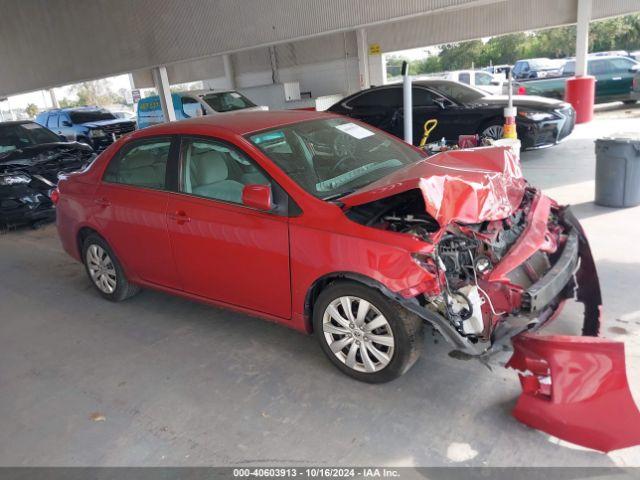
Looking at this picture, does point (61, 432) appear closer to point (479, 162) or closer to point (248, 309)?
point (248, 309)

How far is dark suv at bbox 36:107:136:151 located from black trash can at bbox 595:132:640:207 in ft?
42.4

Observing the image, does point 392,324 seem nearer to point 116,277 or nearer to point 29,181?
point 116,277

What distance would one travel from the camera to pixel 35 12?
1731 cm

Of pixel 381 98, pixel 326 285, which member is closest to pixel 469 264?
pixel 326 285

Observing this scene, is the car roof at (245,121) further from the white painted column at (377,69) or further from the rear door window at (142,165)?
the white painted column at (377,69)

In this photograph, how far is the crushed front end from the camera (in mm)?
2506

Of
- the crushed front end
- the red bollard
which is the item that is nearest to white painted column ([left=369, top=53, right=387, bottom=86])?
the red bollard

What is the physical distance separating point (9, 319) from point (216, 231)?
250cm

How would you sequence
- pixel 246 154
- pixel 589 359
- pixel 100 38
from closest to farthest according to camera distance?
1. pixel 589 359
2. pixel 246 154
3. pixel 100 38

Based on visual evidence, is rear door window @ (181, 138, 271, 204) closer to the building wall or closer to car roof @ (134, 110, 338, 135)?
car roof @ (134, 110, 338, 135)

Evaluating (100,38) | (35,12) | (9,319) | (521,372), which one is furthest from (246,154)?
(35,12)

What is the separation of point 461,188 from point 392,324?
33.8 inches

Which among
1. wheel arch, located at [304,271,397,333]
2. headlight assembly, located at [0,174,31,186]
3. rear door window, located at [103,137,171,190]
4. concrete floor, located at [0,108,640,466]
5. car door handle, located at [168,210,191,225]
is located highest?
rear door window, located at [103,137,171,190]

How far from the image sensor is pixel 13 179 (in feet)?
24.4
